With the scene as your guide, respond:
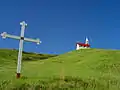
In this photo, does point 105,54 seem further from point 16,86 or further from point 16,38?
point 16,86

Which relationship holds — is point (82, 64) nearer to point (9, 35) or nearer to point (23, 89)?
point (9, 35)

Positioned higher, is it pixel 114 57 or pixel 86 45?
pixel 86 45

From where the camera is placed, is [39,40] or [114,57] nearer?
[39,40]

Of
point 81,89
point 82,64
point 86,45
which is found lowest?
point 81,89

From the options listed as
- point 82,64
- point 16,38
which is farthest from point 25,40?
point 82,64

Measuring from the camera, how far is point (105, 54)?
45.1 m

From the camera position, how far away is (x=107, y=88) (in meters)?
14.3

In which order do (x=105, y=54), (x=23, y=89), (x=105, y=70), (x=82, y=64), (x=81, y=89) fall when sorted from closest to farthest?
1. (x=81, y=89)
2. (x=23, y=89)
3. (x=105, y=70)
4. (x=82, y=64)
5. (x=105, y=54)

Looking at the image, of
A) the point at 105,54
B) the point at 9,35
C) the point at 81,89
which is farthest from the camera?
the point at 105,54

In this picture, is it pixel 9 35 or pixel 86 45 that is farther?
pixel 86 45

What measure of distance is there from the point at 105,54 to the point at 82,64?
6.32 meters

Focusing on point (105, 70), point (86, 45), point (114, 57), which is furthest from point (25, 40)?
point (86, 45)

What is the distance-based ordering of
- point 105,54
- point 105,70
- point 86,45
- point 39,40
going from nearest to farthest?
point 39,40 → point 105,70 → point 105,54 → point 86,45

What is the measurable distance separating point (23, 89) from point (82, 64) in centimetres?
2537
